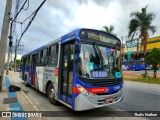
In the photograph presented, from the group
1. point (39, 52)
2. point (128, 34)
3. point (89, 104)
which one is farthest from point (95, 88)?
point (128, 34)

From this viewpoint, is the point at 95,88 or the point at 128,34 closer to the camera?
the point at 95,88

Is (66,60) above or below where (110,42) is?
below

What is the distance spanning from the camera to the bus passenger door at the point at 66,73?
6762mm

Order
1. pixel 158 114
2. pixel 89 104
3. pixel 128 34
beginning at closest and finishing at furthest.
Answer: pixel 89 104
pixel 158 114
pixel 128 34

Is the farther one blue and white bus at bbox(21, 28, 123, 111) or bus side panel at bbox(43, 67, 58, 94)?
bus side panel at bbox(43, 67, 58, 94)

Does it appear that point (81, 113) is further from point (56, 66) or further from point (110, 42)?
point (110, 42)

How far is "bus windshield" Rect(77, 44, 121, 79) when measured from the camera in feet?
20.4

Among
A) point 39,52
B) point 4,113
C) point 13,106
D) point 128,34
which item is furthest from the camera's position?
point 128,34

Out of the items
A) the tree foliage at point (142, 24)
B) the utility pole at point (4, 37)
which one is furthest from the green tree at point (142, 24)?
the utility pole at point (4, 37)

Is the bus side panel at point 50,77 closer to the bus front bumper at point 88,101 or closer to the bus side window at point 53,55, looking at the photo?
the bus side window at point 53,55

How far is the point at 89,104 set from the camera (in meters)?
6.05

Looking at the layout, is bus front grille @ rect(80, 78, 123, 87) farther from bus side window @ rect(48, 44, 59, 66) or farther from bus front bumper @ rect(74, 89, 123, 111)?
bus side window @ rect(48, 44, 59, 66)

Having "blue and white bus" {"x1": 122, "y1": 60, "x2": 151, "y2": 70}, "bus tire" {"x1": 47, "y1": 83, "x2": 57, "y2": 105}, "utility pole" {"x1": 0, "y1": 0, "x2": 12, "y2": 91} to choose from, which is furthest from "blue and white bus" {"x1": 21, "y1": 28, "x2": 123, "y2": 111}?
"blue and white bus" {"x1": 122, "y1": 60, "x2": 151, "y2": 70}

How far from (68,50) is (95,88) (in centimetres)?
189
